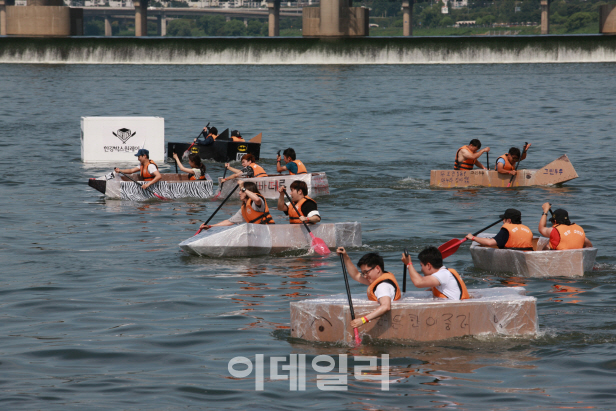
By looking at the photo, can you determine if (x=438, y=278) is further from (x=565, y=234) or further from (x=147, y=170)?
(x=147, y=170)

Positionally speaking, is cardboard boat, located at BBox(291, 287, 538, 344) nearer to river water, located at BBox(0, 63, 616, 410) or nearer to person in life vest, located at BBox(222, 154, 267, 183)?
river water, located at BBox(0, 63, 616, 410)

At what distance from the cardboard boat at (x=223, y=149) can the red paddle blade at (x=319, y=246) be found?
13728 millimetres

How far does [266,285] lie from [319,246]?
2.17 m

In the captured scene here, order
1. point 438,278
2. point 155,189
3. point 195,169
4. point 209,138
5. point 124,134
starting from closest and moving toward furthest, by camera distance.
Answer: point 438,278 → point 155,189 → point 195,169 → point 124,134 → point 209,138

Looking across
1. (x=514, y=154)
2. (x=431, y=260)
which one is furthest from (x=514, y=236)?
(x=514, y=154)

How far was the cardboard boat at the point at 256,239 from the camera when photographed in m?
15.5

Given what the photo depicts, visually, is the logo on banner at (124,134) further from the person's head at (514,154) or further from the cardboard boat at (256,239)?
the cardboard boat at (256,239)

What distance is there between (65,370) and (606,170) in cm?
2235

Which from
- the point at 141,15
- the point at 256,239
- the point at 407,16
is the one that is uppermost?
the point at 407,16

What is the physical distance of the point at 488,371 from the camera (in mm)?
9594

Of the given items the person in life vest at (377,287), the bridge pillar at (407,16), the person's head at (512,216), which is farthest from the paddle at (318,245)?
the bridge pillar at (407,16)

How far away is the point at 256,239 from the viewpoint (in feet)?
51.3

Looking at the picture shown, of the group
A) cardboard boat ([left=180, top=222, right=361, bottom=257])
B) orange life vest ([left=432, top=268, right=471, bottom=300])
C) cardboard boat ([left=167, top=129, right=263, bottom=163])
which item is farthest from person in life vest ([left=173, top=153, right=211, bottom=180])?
orange life vest ([left=432, top=268, right=471, bottom=300])

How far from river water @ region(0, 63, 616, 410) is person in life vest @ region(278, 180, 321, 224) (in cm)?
82
